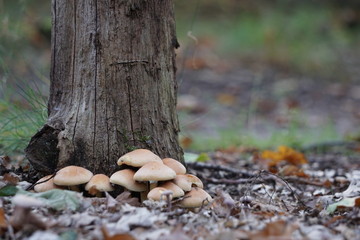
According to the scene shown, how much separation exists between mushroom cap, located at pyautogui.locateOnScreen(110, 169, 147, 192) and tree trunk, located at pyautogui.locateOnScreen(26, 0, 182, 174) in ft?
0.80

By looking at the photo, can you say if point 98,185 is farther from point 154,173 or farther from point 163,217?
point 163,217

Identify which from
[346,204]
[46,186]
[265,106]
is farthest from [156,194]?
[265,106]

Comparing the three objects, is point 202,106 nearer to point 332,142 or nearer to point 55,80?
point 332,142

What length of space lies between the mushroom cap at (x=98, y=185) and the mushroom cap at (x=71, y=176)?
34 mm

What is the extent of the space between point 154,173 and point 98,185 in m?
0.39

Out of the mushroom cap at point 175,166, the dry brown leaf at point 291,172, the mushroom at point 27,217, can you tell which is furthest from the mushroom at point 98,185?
the dry brown leaf at point 291,172

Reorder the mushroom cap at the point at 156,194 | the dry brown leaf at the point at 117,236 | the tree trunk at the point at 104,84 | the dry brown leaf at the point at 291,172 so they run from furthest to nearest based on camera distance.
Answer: the dry brown leaf at the point at 291,172 → the tree trunk at the point at 104,84 → the mushroom cap at the point at 156,194 → the dry brown leaf at the point at 117,236

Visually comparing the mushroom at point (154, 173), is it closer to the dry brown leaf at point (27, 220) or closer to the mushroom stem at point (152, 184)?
the mushroom stem at point (152, 184)

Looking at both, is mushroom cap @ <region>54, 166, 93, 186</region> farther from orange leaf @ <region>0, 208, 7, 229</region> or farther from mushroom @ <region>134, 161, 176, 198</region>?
orange leaf @ <region>0, 208, 7, 229</region>

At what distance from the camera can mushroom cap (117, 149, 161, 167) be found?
2979mm

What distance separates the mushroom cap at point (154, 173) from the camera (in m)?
2.82

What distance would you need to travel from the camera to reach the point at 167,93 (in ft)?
11.3

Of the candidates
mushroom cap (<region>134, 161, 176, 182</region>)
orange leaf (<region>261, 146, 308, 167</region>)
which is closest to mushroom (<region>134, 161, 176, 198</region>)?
mushroom cap (<region>134, 161, 176, 182</region>)

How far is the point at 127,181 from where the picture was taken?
2.96 m
